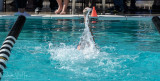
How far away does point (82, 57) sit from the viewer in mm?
5293

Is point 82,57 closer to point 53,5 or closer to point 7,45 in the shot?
point 7,45

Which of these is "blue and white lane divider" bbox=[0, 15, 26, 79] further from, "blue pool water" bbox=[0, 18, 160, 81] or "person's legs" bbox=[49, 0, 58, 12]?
"person's legs" bbox=[49, 0, 58, 12]

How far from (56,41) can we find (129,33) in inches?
84.4

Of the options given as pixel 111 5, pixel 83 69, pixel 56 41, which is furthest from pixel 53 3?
pixel 83 69

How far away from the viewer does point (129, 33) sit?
26.8 ft

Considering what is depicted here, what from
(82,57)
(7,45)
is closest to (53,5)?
(82,57)

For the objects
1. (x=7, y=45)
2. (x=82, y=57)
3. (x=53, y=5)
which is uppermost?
(x=7, y=45)

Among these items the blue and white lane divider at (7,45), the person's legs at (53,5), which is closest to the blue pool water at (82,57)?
the blue and white lane divider at (7,45)

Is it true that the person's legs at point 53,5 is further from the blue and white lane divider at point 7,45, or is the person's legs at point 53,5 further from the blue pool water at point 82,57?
the blue and white lane divider at point 7,45

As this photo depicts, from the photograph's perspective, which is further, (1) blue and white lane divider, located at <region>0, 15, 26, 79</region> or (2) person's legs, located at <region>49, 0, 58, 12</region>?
(2) person's legs, located at <region>49, 0, 58, 12</region>

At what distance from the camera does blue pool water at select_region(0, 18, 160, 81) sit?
4266 millimetres

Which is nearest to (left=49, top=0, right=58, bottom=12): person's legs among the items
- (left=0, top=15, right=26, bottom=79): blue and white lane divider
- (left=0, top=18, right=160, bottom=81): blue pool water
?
(left=0, top=18, right=160, bottom=81): blue pool water

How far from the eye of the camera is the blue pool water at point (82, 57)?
427 cm

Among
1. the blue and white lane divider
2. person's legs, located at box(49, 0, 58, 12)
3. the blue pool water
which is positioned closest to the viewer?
the blue and white lane divider
